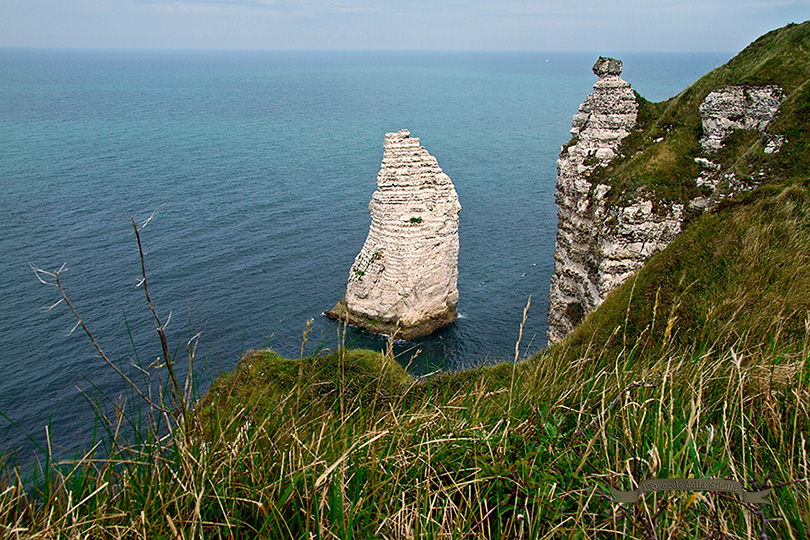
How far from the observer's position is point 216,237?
52.4 meters

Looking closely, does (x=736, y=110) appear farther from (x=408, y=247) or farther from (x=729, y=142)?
(x=408, y=247)

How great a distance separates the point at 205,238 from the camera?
5197 cm

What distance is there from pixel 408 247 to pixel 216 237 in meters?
22.0

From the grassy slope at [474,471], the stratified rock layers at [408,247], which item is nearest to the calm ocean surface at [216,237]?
the grassy slope at [474,471]

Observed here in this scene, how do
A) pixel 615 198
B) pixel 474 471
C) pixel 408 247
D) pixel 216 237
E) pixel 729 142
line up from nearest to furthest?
pixel 474 471 → pixel 729 142 → pixel 615 198 → pixel 408 247 → pixel 216 237

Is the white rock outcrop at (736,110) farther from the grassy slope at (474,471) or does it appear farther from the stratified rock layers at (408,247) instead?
the grassy slope at (474,471)

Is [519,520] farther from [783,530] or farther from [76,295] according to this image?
[76,295]

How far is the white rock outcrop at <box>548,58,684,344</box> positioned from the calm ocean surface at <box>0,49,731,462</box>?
628cm

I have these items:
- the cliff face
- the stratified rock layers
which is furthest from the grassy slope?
the stratified rock layers

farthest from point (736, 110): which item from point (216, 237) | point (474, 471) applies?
point (216, 237)

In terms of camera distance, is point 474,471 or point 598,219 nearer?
point 474,471

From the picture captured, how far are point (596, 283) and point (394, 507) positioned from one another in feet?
91.9

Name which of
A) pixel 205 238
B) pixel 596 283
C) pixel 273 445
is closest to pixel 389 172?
pixel 596 283

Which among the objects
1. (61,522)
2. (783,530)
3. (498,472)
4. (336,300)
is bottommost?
(336,300)
